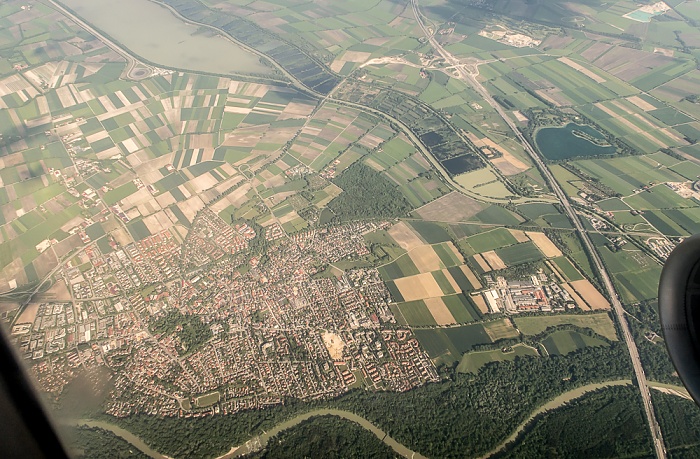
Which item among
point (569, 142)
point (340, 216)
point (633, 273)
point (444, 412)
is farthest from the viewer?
point (569, 142)

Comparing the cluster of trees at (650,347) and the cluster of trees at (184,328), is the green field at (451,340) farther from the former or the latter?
the cluster of trees at (184,328)

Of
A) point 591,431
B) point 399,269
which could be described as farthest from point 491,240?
point 591,431

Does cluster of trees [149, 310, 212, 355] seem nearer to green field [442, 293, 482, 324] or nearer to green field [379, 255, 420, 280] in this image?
green field [379, 255, 420, 280]

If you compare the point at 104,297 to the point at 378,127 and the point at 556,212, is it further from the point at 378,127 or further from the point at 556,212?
the point at 556,212

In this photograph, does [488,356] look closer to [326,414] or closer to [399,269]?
[399,269]

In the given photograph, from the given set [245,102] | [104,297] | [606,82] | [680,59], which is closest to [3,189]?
[104,297]

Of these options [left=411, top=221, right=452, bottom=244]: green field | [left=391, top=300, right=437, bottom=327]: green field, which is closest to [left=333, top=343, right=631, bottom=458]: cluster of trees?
[left=391, top=300, right=437, bottom=327]: green field
